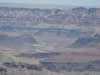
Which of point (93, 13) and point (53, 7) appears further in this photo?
point (93, 13)

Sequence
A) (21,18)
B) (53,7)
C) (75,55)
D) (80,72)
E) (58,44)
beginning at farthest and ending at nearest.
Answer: (21,18) → (58,44) → (53,7) → (75,55) → (80,72)

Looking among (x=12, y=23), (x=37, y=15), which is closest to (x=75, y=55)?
(x=37, y=15)

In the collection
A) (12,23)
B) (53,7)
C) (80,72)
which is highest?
(53,7)

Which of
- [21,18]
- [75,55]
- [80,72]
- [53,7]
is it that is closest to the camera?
[80,72]

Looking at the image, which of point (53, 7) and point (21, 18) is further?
point (21, 18)

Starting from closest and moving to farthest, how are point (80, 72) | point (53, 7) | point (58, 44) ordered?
point (80, 72) → point (53, 7) → point (58, 44)

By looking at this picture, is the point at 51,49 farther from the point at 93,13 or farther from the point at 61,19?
the point at 93,13

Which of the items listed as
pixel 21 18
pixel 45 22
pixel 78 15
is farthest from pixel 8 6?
pixel 78 15

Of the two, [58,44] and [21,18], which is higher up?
[21,18]

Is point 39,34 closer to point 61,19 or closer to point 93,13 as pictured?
point 61,19
